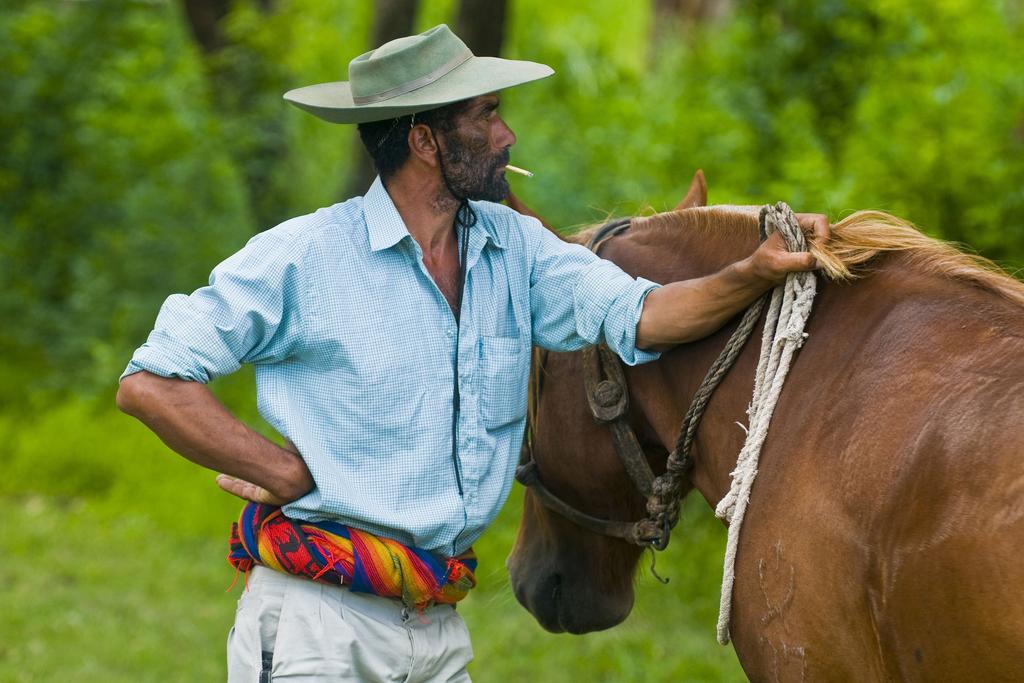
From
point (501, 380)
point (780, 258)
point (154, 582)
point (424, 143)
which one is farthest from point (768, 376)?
point (154, 582)

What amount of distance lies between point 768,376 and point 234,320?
1026mm

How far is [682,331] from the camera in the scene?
2.59 metres

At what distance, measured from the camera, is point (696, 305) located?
2.55 metres

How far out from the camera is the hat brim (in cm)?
266

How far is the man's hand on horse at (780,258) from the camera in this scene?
7.86ft

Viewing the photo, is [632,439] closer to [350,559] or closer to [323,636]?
[350,559]

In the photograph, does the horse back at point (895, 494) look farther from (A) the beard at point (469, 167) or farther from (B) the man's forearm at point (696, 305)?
(A) the beard at point (469, 167)

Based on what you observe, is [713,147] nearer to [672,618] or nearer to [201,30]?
[672,618]

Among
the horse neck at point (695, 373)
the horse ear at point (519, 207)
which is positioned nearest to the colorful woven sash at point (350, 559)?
the horse neck at point (695, 373)

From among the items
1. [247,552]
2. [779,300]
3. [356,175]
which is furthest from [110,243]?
[779,300]

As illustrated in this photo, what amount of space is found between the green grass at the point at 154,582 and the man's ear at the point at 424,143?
1.47 meters

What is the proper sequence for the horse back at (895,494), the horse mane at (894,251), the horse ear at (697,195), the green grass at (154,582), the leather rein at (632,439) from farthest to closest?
the green grass at (154,582), the horse ear at (697,195), the leather rein at (632,439), the horse mane at (894,251), the horse back at (895,494)

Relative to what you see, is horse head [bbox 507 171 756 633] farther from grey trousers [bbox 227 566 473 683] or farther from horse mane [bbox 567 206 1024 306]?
grey trousers [bbox 227 566 473 683]

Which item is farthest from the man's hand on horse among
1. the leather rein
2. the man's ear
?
the man's ear
